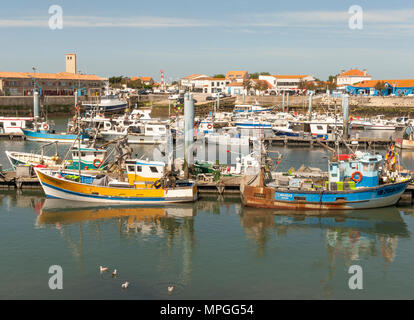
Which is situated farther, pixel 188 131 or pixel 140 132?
pixel 140 132

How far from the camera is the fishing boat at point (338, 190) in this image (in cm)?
2600

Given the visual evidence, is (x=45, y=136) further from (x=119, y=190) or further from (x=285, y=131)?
(x=119, y=190)

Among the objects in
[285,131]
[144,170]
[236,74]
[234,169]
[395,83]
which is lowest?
[234,169]

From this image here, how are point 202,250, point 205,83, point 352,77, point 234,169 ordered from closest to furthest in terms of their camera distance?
point 202,250 < point 234,169 < point 352,77 < point 205,83

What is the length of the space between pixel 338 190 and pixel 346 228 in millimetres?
2640

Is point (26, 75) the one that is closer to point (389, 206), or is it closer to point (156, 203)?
point (156, 203)

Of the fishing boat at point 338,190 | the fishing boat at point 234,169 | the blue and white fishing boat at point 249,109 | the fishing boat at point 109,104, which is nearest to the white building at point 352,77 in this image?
the blue and white fishing boat at point 249,109

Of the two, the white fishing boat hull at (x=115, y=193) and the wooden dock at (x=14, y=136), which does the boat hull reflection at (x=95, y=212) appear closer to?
the white fishing boat hull at (x=115, y=193)

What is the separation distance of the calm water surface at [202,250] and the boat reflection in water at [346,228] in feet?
0.18

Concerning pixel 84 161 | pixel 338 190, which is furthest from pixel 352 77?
pixel 338 190

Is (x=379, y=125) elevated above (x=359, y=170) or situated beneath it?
elevated above

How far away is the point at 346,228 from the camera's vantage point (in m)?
24.2
